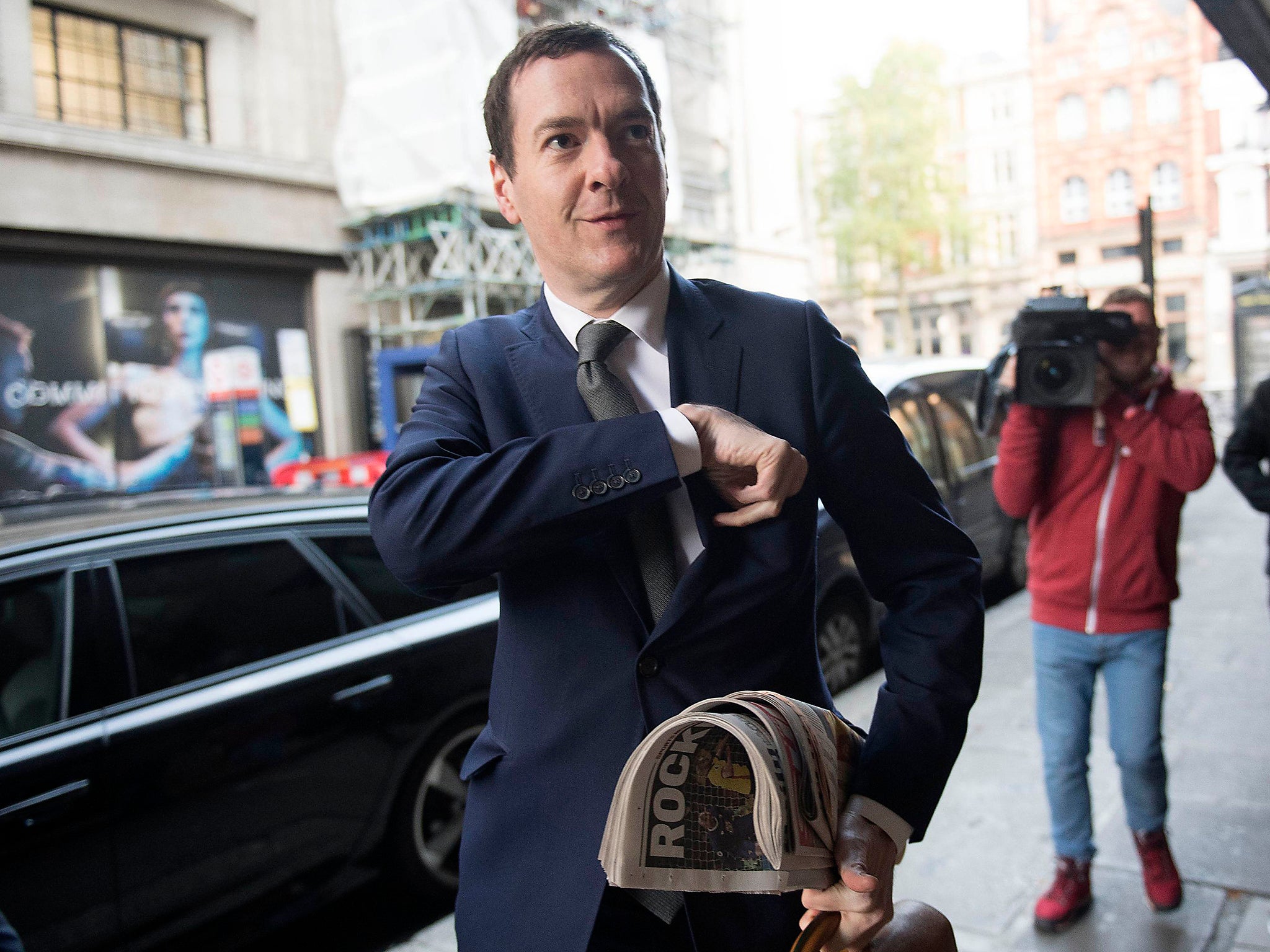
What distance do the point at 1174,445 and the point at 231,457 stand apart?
11337 mm

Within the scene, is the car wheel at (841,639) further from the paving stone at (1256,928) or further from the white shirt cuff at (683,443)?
the white shirt cuff at (683,443)

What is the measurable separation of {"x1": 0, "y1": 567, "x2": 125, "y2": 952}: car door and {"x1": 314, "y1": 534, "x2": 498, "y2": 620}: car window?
786mm

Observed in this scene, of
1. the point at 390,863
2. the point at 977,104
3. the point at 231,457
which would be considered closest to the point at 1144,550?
the point at 390,863

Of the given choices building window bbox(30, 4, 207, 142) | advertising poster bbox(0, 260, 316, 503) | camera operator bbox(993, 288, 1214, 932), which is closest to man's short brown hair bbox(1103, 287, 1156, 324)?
camera operator bbox(993, 288, 1214, 932)

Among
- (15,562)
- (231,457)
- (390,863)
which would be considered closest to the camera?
(15,562)

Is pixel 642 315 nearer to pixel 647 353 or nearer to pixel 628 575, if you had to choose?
pixel 647 353

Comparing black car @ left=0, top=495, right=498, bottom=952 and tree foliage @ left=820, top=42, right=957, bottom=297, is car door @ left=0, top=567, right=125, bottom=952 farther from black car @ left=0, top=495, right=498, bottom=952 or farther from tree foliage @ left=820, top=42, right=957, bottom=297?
tree foliage @ left=820, top=42, right=957, bottom=297

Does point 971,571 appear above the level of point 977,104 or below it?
below

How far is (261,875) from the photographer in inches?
119

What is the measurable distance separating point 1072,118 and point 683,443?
4972 cm

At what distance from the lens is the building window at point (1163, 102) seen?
136 ft

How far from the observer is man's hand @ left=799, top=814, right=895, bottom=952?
1038mm

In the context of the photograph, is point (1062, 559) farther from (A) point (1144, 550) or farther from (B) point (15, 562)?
(B) point (15, 562)

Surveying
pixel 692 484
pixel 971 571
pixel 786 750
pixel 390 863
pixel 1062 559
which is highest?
pixel 692 484
